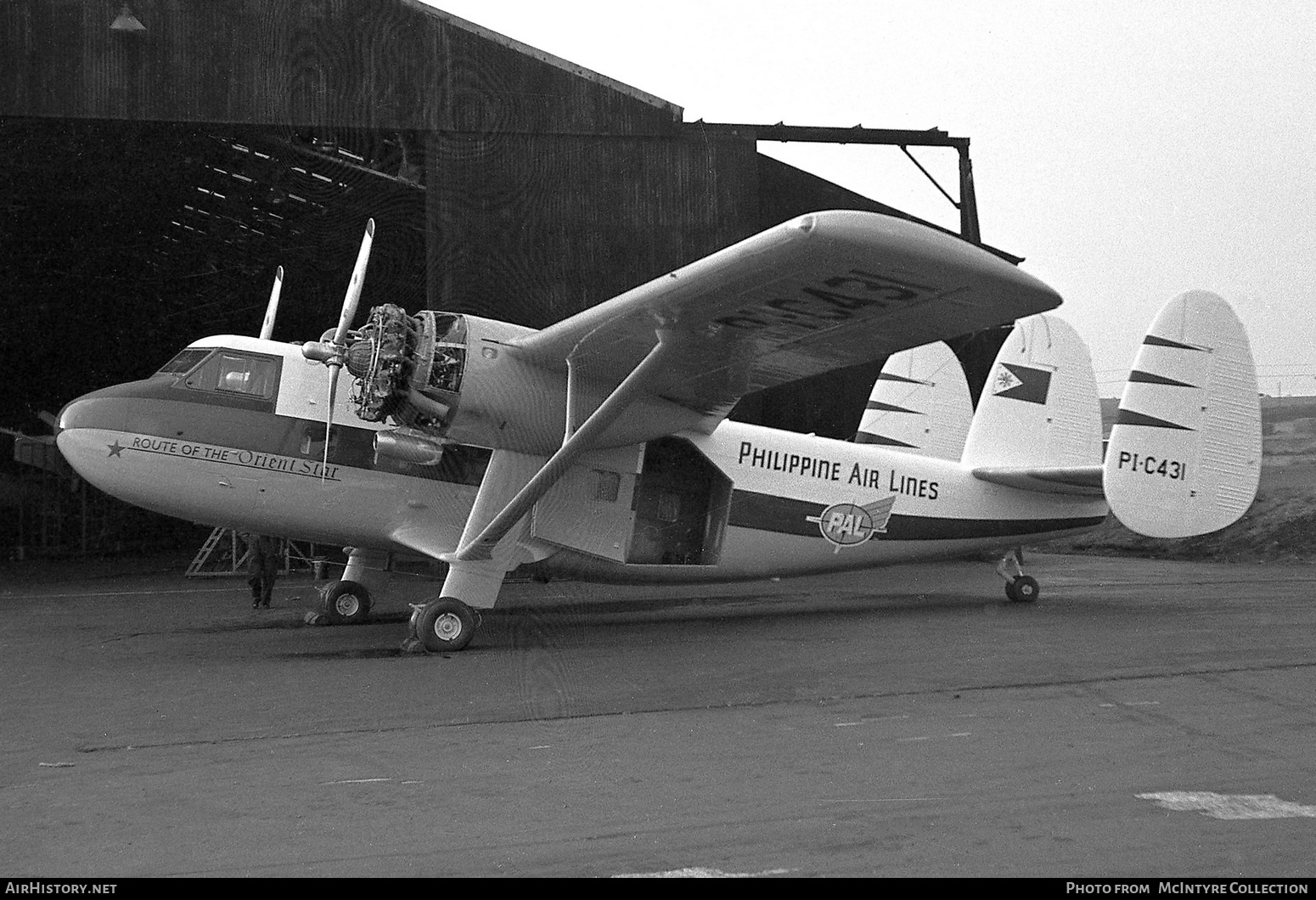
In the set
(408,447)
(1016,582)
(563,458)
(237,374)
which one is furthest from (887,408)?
(237,374)

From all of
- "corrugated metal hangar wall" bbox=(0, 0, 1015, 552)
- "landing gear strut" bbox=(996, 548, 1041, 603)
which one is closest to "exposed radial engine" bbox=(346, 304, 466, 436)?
"landing gear strut" bbox=(996, 548, 1041, 603)

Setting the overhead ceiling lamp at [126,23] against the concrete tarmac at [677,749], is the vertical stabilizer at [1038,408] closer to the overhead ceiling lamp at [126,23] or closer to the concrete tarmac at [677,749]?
the concrete tarmac at [677,749]

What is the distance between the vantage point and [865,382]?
27.5 metres

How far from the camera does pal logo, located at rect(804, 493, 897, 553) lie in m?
14.7

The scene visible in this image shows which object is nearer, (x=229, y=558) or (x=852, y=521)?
(x=852, y=521)

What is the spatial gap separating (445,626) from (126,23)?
14806 millimetres

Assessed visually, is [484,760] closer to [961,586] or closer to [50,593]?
[961,586]

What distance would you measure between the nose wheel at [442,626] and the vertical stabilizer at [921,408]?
8.29m

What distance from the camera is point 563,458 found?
37.0ft

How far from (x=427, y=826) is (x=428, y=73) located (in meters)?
19.1

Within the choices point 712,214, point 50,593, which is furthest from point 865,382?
point 50,593

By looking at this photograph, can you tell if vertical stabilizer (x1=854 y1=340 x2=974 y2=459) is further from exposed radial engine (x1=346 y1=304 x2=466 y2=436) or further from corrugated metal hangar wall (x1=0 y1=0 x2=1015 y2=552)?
exposed radial engine (x1=346 y1=304 x2=466 y2=436)

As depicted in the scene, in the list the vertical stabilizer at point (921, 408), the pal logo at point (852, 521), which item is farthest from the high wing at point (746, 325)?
the vertical stabilizer at point (921, 408)

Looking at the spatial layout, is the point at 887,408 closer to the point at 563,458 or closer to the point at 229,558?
the point at 563,458
